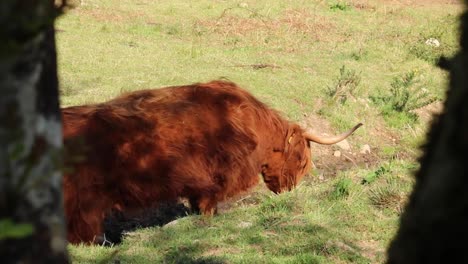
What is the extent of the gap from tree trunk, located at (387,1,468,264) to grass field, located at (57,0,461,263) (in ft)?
4.49

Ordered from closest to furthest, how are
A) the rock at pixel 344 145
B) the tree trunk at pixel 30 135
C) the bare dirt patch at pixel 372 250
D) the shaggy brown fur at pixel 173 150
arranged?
the tree trunk at pixel 30 135 < the bare dirt patch at pixel 372 250 < the shaggy brown fur at pixel 173 150 < the rock at pixel 344 145

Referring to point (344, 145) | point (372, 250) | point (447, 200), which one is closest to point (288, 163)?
point (372, 250)

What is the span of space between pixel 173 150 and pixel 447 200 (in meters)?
4.96

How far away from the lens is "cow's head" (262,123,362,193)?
25.6 feet

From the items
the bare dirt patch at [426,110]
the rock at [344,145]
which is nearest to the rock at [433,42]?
the bare dirt patch at [426,110]

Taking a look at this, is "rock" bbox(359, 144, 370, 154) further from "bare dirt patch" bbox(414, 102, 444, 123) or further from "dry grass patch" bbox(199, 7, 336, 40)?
"dry grass patch" bbox(199, 7, 336, 40)

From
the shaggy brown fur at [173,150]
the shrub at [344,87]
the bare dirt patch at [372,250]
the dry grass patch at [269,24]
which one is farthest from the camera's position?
the dry grass patch at [269,24]

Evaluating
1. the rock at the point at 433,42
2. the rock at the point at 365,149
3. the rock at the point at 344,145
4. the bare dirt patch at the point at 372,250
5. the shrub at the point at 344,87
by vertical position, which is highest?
the bare dirt patch at the point at 372,250

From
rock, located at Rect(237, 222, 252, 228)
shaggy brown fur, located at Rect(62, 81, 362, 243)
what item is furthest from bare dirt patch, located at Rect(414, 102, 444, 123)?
rock, located at Rect(237, 222, 252, 228)

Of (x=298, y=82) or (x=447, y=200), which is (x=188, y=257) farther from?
(x=298, y=82)

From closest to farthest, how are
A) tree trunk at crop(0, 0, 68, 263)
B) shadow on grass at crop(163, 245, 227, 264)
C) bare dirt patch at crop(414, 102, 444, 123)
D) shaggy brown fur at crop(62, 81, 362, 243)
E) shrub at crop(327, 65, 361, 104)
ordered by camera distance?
tree trunk at crop(0, 0, 68, 263) → shadow on grass at crop(163, 245, 227, 264) → shaggy brown fur at crop(62, 81, 362, 243) → shrub at crop(327, 65, 361, 104) → bare dirt patch at crop(414, 102, 444, 123)

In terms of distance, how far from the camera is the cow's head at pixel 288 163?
7.81 metres

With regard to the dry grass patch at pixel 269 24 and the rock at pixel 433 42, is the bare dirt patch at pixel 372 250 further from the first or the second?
the rock at pixel 433 42

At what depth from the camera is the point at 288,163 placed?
7.86m
